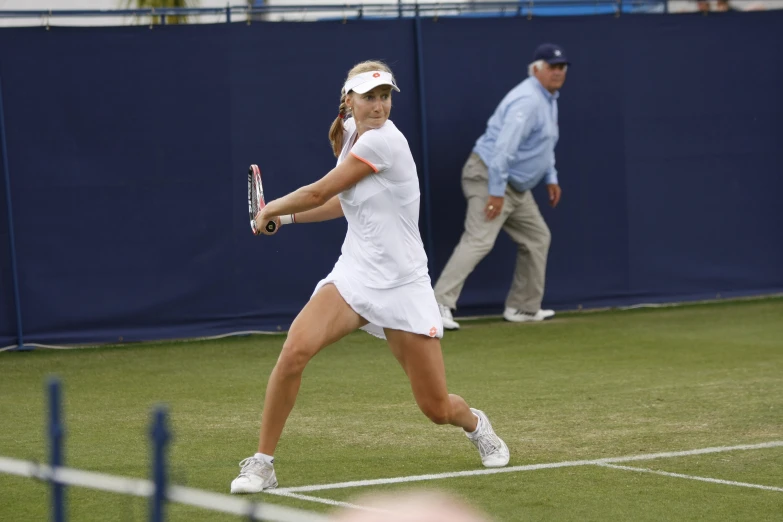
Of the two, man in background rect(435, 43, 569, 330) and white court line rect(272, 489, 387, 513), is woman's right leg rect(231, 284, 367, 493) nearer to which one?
white court line rect(272, 489, 387, 513)

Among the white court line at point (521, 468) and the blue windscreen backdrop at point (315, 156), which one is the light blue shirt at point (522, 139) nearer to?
the blue windscreen backdrop at point (315, 156)

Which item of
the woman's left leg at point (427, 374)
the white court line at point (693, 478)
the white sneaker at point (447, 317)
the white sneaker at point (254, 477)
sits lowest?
the white sneaker at point (447, 317)

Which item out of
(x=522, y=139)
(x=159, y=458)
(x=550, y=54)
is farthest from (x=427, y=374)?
(x=550, y=54)

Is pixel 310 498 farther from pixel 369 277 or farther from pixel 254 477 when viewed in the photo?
pixel 369 277

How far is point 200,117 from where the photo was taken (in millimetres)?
11602

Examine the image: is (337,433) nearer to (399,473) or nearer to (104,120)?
(399,473)

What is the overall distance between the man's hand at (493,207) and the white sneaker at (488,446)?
5402 mm

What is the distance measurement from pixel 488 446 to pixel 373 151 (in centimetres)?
155

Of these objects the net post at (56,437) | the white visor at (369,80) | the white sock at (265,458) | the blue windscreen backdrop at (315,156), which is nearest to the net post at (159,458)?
the net post at (56,437)

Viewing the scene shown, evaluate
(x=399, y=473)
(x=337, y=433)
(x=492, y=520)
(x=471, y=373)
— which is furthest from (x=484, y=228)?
(x=492, y=520)

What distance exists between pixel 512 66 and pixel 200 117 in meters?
3.04

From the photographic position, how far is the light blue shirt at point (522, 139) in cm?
1153

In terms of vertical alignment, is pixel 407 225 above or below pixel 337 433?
above

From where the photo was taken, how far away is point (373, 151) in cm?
583
